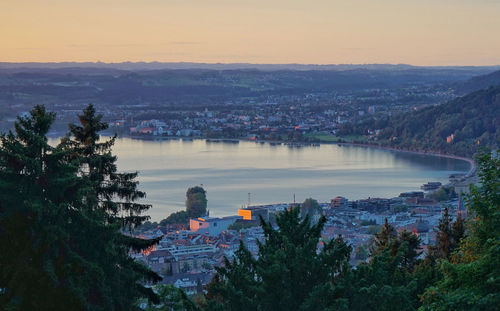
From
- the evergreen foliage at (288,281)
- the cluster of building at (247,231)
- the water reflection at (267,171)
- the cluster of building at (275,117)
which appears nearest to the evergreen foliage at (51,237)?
the evergreen foliage at (288,281)

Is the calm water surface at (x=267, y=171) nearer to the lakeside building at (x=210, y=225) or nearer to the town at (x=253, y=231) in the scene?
the lakeside building at (x=210, y=225)

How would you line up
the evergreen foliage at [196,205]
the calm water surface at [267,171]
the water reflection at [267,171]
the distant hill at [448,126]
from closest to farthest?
1. the evergreen foliage at [196,205]
2. the calm water surface at [267,171]
3. the water reflection at [267,171]
4. the distant hill at [448,126]

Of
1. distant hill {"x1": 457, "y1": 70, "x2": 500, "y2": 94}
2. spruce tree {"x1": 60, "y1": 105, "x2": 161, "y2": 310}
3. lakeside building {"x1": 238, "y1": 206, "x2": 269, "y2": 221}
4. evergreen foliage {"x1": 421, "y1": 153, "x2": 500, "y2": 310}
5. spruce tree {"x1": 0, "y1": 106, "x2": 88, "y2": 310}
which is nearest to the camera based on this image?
evergreen foliage {"x1": 421, "y1": 153, "x2": 500, "y2": 310}

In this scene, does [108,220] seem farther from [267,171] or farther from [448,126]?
[448,126]

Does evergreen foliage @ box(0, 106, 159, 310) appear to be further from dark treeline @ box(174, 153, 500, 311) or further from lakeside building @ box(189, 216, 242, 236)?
lakeside building @ box(189, 216, 242, 236)

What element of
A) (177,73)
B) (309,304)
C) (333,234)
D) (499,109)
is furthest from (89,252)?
(177,73)

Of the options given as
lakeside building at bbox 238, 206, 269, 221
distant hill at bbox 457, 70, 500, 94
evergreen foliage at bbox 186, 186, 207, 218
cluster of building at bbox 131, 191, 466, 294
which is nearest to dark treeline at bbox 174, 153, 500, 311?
cluster of building at bbox 131, 191, 466, 294
